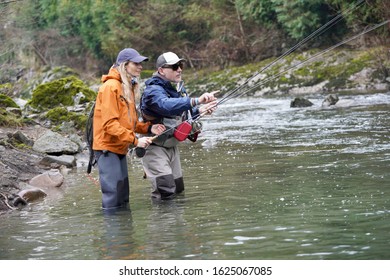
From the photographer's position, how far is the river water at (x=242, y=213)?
6.82 meters

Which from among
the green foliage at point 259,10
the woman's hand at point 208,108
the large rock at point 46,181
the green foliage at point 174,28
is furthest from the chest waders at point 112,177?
the green foliage at point 259,10

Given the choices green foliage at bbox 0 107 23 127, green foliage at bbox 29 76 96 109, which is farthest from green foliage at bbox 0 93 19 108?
green foliage at bbox 29 76 96 109

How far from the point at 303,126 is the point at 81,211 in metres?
9.85

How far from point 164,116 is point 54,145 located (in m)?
6.07

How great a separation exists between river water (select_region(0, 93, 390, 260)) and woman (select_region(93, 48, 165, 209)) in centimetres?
34

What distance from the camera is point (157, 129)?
30.7 ft

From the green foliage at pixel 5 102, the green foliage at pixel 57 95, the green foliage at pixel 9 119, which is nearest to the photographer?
the green foliage at pixel 9 119

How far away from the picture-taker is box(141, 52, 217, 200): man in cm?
920

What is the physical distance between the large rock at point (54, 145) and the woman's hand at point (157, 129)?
5.82 m

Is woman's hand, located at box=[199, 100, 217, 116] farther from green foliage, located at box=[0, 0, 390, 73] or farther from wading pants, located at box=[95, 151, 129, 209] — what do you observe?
green foliage, located at box=[0, 0, 390, 73]

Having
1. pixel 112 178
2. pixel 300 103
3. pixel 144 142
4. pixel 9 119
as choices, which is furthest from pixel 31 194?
pixel 300 103

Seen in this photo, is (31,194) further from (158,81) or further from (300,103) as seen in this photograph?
(300,103)

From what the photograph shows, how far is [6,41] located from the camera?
27.9m

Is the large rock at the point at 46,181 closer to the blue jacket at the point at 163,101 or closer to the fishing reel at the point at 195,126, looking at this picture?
the blue jacket at the point at 163,101
